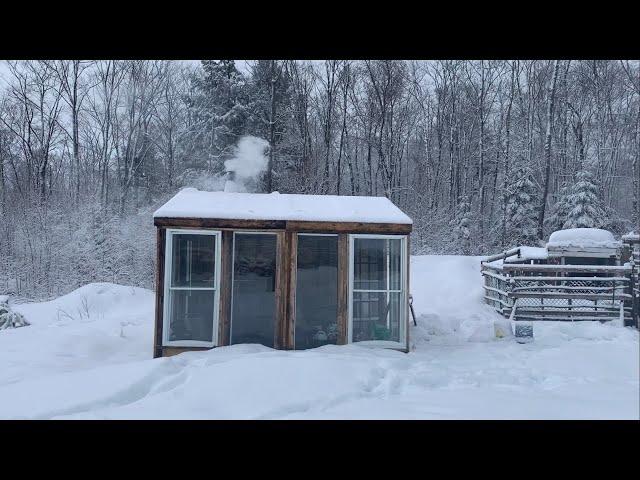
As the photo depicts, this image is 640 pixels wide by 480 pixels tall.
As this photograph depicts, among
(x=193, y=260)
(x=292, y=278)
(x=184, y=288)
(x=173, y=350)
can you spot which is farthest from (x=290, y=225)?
(x=173, y=350)

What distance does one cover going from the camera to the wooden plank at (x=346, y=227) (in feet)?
19.6

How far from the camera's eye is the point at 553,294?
812 cm

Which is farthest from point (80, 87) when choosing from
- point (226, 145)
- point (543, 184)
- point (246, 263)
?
point (543, 184)

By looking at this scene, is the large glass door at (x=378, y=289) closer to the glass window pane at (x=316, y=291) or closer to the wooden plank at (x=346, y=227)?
the wooden plank at (x=346, y=227)

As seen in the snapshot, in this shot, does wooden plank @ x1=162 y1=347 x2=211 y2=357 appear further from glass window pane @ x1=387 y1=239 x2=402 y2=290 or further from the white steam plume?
the white steam plume

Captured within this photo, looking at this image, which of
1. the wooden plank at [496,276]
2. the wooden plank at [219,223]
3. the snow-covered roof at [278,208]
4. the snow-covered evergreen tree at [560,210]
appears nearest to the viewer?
the wooden plank at [219,223]

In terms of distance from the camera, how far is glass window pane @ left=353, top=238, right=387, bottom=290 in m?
6.14

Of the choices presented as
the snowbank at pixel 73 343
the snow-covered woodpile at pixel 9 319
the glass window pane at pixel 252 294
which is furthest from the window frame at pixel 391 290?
the snow-covered woodpile at pixel 9 319

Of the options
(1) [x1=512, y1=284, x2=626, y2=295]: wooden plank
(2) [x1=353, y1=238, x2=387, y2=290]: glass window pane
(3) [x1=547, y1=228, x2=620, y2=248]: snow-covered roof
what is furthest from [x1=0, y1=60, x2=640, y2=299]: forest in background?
(2) [x1=353, y1=238, x2=387, y2=290]: glass window pane

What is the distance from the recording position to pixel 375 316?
6.15m

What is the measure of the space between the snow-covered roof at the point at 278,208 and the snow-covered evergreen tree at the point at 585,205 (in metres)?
4.78

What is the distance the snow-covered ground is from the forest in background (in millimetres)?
7538
